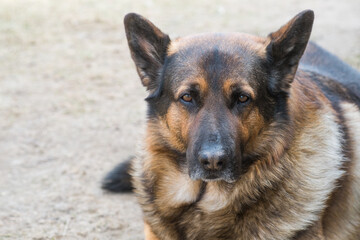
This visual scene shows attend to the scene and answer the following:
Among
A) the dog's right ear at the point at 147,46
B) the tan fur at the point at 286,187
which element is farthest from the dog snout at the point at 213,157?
the dog's right ear at the point at 147,46

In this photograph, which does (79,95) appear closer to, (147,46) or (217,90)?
(147,46)

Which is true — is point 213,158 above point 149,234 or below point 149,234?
above

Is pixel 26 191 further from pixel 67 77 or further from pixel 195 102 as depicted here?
pixel 67 77

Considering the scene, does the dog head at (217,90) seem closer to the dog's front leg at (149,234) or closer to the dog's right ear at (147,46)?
the dog's right ear at (147,46)

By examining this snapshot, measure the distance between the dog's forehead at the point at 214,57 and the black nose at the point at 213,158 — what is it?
0.48 metres

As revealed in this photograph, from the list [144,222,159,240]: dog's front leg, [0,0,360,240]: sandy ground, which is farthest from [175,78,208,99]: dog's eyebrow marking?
[0,0,360,240]: sandy ground

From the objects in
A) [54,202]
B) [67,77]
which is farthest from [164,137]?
[67,77]

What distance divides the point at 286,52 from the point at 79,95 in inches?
180

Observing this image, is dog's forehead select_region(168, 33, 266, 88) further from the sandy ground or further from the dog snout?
the sandy ground

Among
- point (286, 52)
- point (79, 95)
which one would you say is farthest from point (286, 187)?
point (79, 95)

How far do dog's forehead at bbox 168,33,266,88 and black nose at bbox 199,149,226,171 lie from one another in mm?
481

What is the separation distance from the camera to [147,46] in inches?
166

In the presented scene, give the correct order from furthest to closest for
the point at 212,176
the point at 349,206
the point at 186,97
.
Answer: the point at 349,206, the point at 186,97, the point at 212,176

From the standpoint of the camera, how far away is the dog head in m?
3.81
